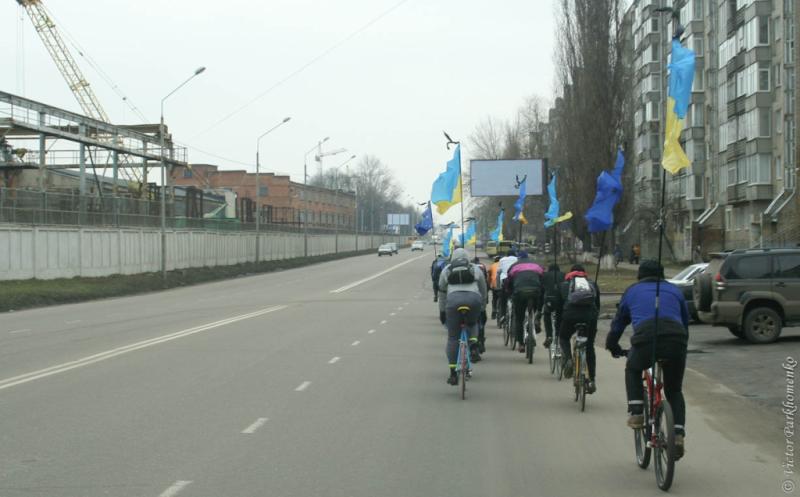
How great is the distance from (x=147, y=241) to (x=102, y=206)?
5375 mm

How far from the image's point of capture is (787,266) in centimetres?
1802

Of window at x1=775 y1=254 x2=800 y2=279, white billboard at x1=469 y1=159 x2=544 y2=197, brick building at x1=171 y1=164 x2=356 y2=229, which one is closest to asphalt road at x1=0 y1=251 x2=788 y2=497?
window at x1=775 y1=254 x2=800 y2=279

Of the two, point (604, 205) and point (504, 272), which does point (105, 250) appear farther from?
point (604, 205)

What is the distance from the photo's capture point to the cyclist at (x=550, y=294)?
14.2m

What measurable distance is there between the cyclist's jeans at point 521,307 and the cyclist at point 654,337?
757 centimetres

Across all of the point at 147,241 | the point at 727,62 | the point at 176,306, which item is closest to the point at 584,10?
the point at 727,62

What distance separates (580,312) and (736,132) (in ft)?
144

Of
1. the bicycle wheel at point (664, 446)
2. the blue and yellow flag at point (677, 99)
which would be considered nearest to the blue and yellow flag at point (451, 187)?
the blue and yellow flag at point (677, 99)

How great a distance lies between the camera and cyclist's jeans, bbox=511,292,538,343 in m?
15.2

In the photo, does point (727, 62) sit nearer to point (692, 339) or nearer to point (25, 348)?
point (692, 339)

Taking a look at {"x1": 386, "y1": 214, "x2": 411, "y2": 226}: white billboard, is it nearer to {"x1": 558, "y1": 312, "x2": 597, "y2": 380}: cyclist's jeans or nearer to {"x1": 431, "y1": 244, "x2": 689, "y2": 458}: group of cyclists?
{"x1": 431, "y1": 244, "x2": 689, "y2": 458}: group of cyclists

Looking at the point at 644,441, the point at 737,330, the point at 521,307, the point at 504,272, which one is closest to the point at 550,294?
the point at 521,307

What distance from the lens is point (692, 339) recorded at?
786 inches

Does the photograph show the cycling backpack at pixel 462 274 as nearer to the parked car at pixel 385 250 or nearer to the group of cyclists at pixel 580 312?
the group of cyclists at pixel 580 312
